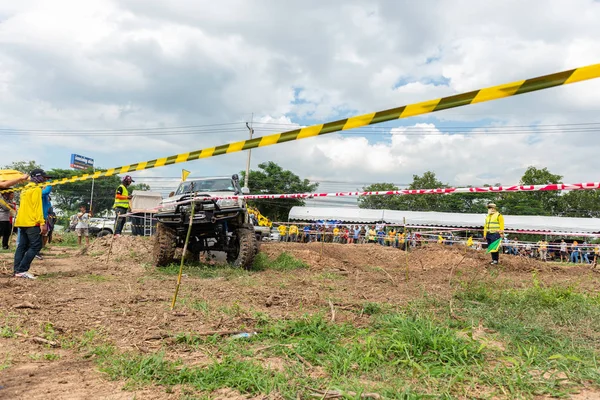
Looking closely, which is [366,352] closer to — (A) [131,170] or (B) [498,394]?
(B) [498,394]

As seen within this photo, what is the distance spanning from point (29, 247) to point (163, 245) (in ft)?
6.55

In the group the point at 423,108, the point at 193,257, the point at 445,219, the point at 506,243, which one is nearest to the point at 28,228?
the point at 193,257

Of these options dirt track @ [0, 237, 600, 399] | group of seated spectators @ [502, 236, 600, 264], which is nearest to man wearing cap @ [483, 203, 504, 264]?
dirt track @ [0, 237, 600, 399]

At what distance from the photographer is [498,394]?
2186mm

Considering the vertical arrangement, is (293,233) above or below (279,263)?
below

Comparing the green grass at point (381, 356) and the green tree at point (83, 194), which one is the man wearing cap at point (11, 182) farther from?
the green tree at point (83, 194)

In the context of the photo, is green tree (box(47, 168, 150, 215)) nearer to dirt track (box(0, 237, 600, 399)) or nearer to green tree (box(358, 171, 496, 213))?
green tree (box(358, 171, 496, 213))

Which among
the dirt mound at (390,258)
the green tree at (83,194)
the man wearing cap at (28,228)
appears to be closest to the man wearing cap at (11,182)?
the man wearing cap at (28,228)

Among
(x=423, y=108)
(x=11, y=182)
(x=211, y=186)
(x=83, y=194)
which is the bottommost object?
(x=83, y=194)

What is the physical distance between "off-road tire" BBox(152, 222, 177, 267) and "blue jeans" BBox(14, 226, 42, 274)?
1.85m

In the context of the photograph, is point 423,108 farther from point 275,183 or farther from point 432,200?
point 432,200

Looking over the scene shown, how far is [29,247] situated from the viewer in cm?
592

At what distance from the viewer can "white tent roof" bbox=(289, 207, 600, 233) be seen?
27.1 metres

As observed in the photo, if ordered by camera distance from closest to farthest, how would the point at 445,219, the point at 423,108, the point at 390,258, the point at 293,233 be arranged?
the point at 423,108
the point at 390,258
the point at 293,233
the point at 445,219
